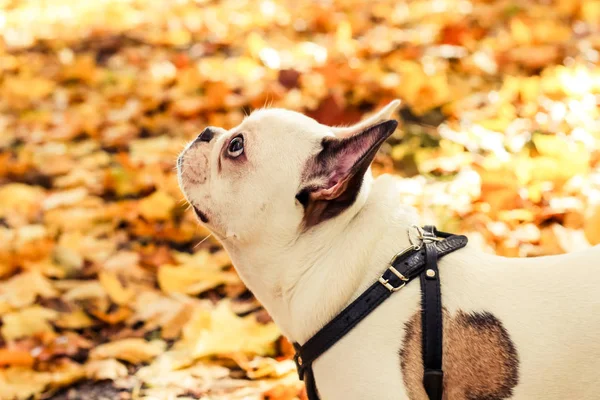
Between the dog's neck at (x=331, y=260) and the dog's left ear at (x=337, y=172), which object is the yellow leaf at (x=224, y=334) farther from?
the dog's left ear at (x=337, y=172)

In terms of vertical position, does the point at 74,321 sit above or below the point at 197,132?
below

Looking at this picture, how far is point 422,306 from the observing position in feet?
7.48

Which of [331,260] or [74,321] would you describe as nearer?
[331,260]

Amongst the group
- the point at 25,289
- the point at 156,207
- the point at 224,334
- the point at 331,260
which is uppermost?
the point at 156,207

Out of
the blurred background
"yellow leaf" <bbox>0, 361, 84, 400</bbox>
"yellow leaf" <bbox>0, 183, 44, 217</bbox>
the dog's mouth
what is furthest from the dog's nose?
"yellow leaf" <bbox>0, 183, 44, 217</bbox>

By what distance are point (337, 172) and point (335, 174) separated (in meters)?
0.01

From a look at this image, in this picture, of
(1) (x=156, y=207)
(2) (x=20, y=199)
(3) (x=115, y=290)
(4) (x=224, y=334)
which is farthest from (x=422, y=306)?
(2) (x=20, y=199)

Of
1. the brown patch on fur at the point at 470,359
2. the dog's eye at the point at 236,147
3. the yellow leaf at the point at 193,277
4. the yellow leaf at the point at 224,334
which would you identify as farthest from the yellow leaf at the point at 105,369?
the brown patch on fur at the point at 470,359

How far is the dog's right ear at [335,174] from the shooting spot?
2219mm

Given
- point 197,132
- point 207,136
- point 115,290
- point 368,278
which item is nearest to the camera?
point 368,278

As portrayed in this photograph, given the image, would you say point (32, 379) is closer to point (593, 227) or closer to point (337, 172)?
point (337, 172)

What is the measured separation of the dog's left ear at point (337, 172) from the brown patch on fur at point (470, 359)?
0.48 meters

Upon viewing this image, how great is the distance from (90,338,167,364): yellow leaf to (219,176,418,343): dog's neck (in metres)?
1.18

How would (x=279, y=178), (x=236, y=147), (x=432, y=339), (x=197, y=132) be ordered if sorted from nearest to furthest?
(x=432, y=339) < (x=279, y=178) < (x=236, y=147) < (x=197, y=132)
